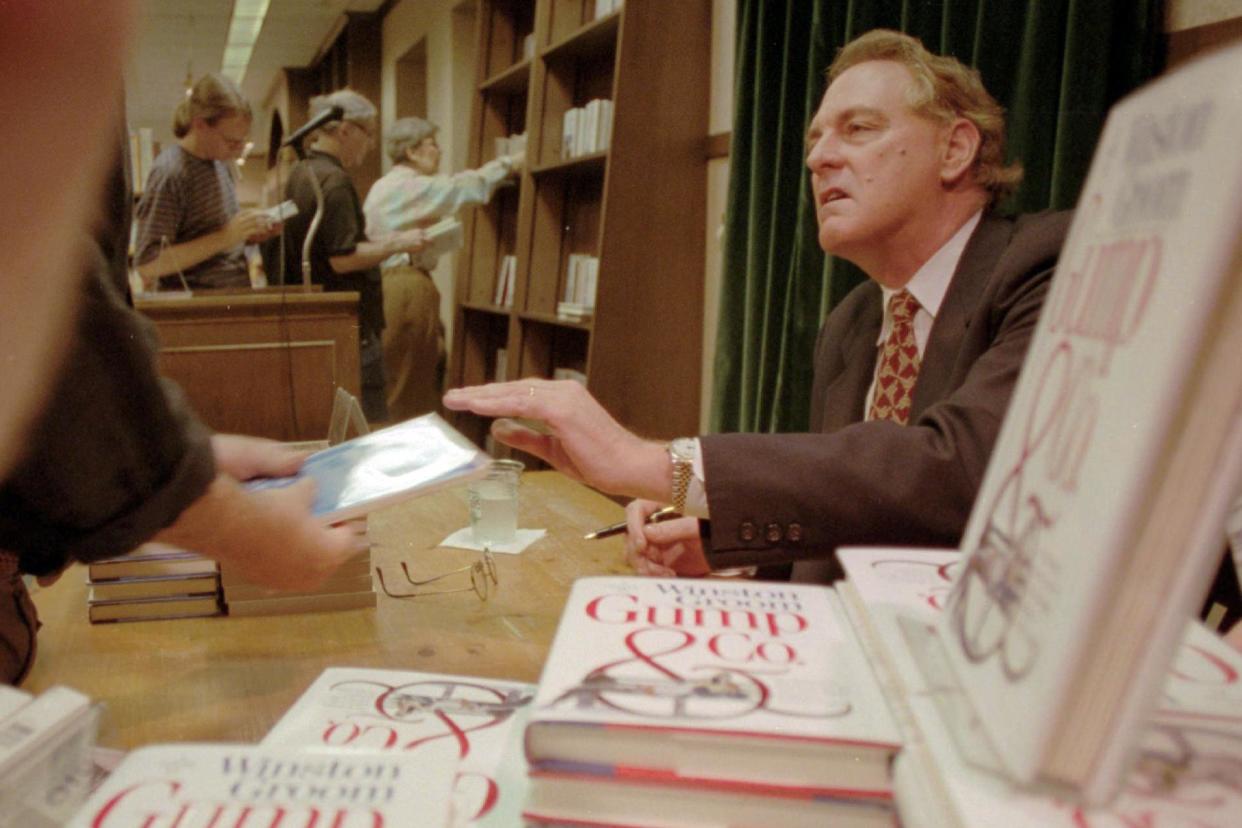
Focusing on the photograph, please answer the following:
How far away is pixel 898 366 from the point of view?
150cm

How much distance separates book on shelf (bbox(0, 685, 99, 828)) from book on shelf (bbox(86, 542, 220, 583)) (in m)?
0.54

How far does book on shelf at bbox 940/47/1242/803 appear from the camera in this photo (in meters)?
0.34

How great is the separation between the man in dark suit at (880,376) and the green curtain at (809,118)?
0.22 meters

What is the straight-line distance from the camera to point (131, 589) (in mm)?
1053

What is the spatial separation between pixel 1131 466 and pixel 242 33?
9372 mm

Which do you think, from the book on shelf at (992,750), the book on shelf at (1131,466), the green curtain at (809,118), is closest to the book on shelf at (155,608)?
the book on shelf at (992,750)

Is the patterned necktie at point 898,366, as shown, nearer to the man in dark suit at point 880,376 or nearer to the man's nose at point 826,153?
the man in dark suit at point 880,376

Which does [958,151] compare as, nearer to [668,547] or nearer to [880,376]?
[880,376]

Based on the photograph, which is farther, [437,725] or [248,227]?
[248,227]

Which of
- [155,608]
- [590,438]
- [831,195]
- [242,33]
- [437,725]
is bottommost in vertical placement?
[155,608]

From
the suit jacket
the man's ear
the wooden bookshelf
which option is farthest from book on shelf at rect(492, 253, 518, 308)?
the suit jacket

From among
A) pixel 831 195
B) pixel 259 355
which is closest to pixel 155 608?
pixel 831 195

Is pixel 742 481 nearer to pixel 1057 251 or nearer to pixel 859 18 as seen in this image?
pixel 1057 251

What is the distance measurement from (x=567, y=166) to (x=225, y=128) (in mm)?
1176
